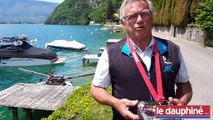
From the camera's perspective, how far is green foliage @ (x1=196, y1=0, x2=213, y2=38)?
74.8 ft

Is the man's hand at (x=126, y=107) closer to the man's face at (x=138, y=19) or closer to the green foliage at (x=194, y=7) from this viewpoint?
the man's face at (x=138, y=19)

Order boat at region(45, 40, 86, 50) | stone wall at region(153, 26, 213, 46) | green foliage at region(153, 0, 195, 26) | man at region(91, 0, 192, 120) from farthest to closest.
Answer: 1. boat at region(45, 40, 86, 50)
2. green foliage at region(153, 0, 195, 26)
3. stone wall at region(153, 26, 213, 46)
4. man at region(91, 0, 192, 120)

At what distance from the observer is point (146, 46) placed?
3.02 metres

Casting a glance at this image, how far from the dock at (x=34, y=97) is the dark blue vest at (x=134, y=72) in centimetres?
947

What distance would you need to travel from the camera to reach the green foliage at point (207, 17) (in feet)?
74.8

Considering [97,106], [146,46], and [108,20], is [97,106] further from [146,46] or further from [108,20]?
[108,20]

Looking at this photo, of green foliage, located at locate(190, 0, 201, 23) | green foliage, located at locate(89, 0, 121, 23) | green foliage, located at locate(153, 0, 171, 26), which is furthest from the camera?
green foliage, located at locate(89, 0, 121, 23)

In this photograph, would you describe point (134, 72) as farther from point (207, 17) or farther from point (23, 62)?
point (23, 62)

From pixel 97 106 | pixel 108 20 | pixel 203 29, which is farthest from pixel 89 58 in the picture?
pixel 108 20

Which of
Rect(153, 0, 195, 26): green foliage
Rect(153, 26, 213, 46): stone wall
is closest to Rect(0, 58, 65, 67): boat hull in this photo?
Rect(153, 0, 195, 26): green foliage

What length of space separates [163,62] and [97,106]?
5220 mm

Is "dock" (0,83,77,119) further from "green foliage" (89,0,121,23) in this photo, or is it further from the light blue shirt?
"green foliage" (89,0,121,23)

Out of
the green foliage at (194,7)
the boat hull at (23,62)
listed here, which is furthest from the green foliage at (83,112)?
the boat hull at (23,62)

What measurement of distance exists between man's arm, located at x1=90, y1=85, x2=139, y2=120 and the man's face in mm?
629
